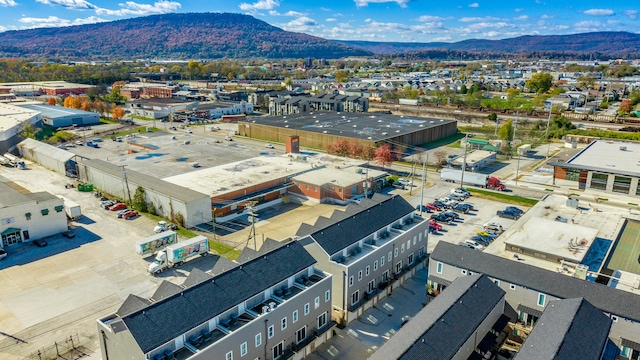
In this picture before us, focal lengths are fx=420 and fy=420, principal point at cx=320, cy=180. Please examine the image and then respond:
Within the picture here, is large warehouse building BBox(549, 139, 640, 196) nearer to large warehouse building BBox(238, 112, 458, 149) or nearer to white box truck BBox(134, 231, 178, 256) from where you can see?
large warehouse building BBox(238, 112, 458, 149)

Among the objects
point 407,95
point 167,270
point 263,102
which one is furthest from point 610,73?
point 167,270

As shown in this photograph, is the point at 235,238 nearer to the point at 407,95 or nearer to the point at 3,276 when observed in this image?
the point at 3,276

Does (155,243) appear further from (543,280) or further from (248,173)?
(543,280)

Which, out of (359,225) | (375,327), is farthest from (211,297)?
(359,225)

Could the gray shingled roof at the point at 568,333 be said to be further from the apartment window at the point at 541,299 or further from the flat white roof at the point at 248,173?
the flat white roof at the point at 248,173

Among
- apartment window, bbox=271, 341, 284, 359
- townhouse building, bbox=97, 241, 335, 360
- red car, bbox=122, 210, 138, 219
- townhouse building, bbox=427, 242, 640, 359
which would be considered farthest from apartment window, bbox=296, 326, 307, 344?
red car, bbox=122, 210, 138, 219

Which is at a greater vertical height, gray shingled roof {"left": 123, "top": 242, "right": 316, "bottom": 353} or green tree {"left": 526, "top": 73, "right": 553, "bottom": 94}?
green tree {"left": 526, "top": 73, "right": 553, "bottom": 94}

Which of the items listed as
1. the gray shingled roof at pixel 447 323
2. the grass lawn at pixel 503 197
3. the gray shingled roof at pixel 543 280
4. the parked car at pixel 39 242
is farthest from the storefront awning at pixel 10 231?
the grass lawn at pixel 503 197
